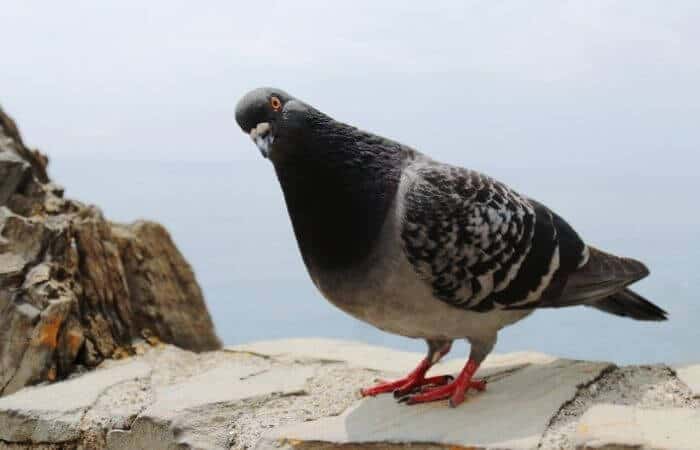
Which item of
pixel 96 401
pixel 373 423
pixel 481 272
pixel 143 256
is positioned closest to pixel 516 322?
pixel 481 272

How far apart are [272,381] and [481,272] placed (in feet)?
4.79

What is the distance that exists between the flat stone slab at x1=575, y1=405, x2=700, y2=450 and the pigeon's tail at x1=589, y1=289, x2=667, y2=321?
2.49ft

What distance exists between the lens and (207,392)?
397cm

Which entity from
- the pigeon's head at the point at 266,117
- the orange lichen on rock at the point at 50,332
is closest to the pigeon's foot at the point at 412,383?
the pigeon's head at the point at 266,117

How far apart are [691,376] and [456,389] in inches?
43.3

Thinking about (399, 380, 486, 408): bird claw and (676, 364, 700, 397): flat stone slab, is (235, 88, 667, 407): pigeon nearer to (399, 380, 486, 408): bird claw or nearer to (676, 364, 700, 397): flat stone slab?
(399, 380, 486, 408): bird claw

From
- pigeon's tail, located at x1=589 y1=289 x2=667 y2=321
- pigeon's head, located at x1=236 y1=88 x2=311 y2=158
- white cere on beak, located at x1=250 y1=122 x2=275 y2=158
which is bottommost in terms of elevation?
pigeon's tail, located at x1=589 y1=289 x2=667 y2=321

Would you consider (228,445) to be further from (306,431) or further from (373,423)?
(373,423)

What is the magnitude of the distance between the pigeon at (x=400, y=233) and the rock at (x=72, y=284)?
202 cm

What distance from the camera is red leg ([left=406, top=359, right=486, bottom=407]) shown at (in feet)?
11.0

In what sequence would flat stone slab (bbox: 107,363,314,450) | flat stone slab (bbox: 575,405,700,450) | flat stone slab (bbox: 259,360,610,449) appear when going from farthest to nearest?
1. flat stone slab (bbox: 107,363,314,450)
2. flat stone slab (bbox: 259,360,610,449)
3. flat stone slab (bbox: 575,405,700,450)

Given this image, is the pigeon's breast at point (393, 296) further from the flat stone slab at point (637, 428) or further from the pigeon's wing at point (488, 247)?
the flat stone slab at point (637, 428)

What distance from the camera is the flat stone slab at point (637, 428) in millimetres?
2779

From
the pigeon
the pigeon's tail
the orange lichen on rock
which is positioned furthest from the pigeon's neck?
the orange lichen on rock
